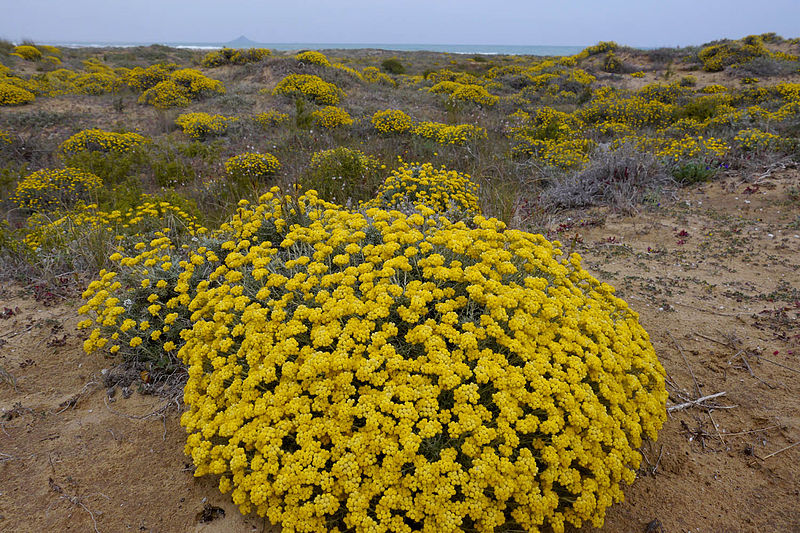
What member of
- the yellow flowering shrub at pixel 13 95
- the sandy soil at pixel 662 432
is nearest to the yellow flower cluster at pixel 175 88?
the yellow flowering shrub at pixel 13 95

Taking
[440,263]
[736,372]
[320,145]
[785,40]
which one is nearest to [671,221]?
[736,372]

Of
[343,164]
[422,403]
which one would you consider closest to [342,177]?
[343,164]

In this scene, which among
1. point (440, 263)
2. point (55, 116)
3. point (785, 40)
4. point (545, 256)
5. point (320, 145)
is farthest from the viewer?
point (785, 40)

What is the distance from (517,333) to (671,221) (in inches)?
224

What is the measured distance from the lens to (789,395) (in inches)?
132

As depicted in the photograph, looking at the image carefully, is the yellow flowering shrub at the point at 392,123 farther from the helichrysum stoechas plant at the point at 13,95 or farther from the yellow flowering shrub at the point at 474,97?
the helichrysum stoechas plant at the point at 13,95

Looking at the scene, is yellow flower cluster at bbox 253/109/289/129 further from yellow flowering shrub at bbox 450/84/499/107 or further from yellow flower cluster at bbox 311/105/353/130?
yellow flowering shrub at bbox 450/84/499/107

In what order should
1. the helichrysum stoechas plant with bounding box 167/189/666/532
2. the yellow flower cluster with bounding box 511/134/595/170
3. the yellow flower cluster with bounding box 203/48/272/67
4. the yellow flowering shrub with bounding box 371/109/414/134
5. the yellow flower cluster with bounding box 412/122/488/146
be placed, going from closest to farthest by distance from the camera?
the helichrysum stoechas plant with bounding box 167/189/666/532, the yellow flower cluster with bounding box 511/134/595/170, the yellow flower cluster with bounding box 412/122/488/146, the yellow flowering shrub with bounding box 371/109/414/134, the yellow flower cluster with bounding box 203/48/272/67

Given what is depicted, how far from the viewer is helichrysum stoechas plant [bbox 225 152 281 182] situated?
8.53 meters

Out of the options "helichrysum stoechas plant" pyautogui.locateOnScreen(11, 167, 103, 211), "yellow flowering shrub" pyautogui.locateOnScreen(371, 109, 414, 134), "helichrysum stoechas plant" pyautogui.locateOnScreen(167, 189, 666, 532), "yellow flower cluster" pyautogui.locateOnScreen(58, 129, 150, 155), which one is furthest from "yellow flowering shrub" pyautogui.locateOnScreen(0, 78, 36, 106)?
"helichrysum stoechas plant" pyautogui.locateOnScreen(167, 189, 666, 532)

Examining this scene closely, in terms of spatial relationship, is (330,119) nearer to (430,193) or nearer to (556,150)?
(556,150)

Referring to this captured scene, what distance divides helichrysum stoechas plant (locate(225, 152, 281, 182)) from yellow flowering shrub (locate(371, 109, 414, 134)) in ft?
13.4

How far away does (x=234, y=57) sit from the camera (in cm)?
2327

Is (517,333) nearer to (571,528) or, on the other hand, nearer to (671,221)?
→ (571,528)
